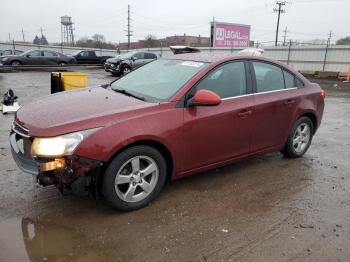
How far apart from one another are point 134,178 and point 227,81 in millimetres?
1713

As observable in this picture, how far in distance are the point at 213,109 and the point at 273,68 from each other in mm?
1455

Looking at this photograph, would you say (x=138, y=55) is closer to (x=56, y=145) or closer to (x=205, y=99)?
(x=205, y=99)

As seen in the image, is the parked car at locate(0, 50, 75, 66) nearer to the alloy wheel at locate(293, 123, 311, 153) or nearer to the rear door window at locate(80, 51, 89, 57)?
the rear door window at locate(80, 51, 89, 57)

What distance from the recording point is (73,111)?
11.5ft

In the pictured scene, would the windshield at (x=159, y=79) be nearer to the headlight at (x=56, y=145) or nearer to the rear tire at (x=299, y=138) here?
the headlight at (x=56, y=145)

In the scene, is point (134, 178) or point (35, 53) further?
point (35, 53)

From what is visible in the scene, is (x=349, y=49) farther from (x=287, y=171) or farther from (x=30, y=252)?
(x=30, y=252)

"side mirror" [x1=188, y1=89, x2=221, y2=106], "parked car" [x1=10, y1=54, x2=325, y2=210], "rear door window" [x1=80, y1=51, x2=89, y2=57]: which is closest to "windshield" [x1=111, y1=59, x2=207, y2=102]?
"parked car" [x1=10, y1=54, x2=325, y2=210]

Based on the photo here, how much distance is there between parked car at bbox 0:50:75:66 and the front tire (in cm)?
2249

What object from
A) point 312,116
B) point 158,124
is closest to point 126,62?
point 312,116

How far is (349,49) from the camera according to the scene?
22109mm

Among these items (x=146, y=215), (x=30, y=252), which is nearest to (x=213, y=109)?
(x=146, y=215)

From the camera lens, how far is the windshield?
3955 millimetres

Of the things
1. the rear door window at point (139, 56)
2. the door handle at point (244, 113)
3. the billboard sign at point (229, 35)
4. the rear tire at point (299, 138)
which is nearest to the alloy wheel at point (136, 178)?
the door handle at point (244, 113)
